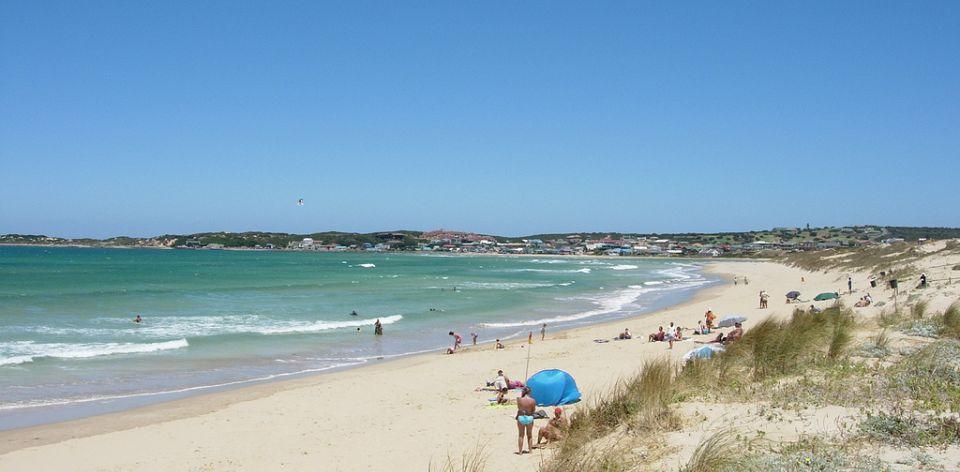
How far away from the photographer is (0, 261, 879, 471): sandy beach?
9797mm

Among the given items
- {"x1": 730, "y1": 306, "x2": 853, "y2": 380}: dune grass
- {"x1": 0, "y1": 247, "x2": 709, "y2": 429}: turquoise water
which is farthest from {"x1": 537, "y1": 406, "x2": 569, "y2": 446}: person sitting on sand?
{"x1": 0, "y1": 247, "x2": 709, "y2": 429}: turquoise water

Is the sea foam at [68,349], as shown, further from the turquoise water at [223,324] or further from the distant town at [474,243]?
the distant town at [474,243]

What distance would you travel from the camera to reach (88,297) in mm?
38594

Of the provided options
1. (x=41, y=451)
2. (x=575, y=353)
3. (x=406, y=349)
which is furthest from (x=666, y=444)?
(x=406, y=349)

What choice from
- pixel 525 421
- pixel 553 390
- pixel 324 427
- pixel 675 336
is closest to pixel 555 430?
pixel 525 421

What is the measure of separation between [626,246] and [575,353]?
158 m

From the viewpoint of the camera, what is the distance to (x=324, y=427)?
1187 centimetres

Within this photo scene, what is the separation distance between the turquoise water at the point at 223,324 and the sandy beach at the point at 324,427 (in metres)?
1.98

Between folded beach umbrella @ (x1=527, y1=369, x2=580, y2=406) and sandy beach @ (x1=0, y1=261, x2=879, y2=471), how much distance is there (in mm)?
273

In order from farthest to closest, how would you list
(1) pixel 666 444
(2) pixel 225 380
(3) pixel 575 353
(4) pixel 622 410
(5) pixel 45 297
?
(5) pixel 45 297 → (3) pixel 575 353 → (2) pixel 225 380 → (4) pixel 622 410 → (1) pixel 666 444

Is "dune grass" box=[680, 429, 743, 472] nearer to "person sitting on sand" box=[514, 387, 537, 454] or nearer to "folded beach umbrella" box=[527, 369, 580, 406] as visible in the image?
"person sitting on sand" box=[514, 387, 537, 454]

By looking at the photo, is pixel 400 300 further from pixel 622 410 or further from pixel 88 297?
pixel 622 410

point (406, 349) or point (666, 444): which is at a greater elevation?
point (666, 444)

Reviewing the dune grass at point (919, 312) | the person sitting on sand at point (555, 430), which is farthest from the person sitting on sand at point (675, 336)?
the person sitting on sand at point (555, 430)
